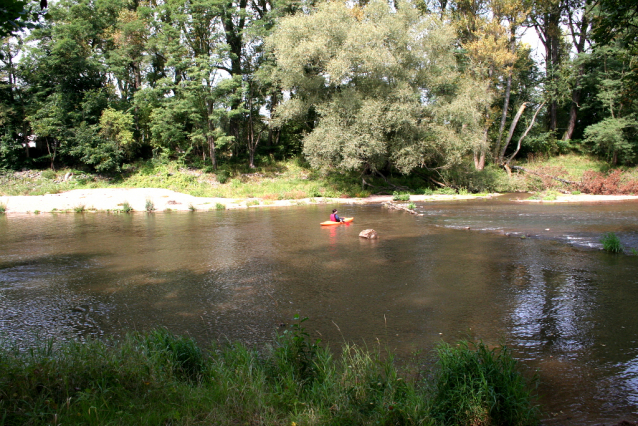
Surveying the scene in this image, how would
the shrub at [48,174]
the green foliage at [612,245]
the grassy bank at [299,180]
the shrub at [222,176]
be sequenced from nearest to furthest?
the green foliage at [612,245], the grassy bank at [299,180], the shrub at [48,174], the shrub at [222,176]

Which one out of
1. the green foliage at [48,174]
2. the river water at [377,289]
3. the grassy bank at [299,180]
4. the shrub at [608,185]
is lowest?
the river water at [377,289]

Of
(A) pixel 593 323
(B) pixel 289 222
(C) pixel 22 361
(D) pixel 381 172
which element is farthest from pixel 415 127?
(C) pixel 22 361

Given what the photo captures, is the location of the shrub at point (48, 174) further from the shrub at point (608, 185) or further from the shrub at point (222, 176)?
the shrub at point (608, 185)

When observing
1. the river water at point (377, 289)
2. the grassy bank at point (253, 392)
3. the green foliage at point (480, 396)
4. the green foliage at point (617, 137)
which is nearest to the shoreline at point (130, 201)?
the green foliage at point (617, 137)

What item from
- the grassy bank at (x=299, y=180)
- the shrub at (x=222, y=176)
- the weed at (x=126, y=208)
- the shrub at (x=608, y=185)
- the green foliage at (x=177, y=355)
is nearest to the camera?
the green foliage at (x=177, y=355)

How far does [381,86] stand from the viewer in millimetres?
31828

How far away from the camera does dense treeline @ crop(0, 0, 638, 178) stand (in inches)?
1230

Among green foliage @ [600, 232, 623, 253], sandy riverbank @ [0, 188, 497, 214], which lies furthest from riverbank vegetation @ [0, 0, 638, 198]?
green foliage @ [600, 232, 623, 253]

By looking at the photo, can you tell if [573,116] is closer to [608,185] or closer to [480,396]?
[608,185]

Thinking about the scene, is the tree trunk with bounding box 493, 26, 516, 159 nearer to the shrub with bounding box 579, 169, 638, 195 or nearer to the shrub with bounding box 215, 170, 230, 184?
the shrub with bounding box 579, 169, 638, 195

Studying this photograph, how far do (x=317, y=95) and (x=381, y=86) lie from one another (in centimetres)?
505

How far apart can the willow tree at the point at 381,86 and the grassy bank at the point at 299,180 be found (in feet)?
10.5

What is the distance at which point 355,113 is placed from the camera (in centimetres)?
3100

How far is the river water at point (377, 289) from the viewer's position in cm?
652
